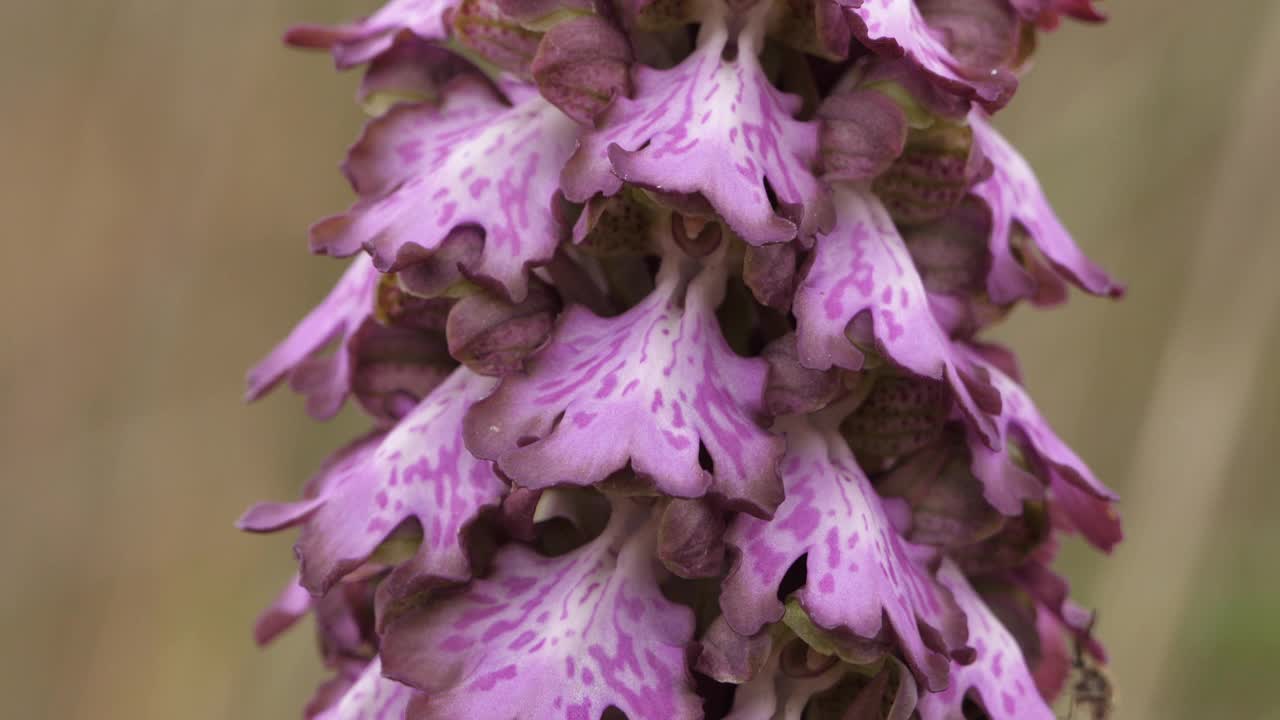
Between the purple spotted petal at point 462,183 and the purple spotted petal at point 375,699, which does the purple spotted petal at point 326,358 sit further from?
the purple spotted petal at point 375,699

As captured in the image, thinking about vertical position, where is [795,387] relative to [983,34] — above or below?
below

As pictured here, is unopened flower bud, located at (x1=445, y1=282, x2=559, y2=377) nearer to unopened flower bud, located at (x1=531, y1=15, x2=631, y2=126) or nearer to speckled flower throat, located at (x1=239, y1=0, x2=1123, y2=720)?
speckled flower throat, located at (x1=239, y1=0, x2=1123, y2=720)

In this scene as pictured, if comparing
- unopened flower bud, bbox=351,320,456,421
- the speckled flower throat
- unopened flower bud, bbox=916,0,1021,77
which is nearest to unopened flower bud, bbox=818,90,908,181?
the speckled flower throat

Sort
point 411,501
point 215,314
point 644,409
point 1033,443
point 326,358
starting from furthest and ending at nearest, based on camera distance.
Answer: point 215,314, point 326,358, point 1033,443, point 411,501, point 644,409

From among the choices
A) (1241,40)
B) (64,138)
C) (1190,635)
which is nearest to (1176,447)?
(1190,635)

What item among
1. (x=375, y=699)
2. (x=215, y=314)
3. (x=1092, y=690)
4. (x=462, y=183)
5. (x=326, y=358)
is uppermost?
(x=462, y=183)

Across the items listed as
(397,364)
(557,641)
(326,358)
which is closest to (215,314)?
(326,358)

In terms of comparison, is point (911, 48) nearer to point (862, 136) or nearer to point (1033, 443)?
point (862, 136)
